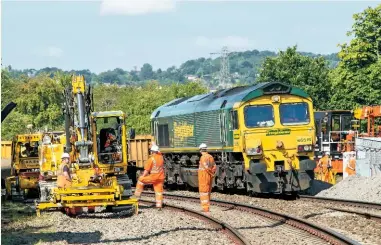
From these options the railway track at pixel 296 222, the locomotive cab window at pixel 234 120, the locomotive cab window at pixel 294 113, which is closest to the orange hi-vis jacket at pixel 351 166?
the locomotive cab window at pixel 294 113

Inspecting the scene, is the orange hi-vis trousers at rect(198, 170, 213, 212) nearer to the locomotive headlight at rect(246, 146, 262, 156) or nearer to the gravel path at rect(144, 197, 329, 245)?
the gravel path at rect(144, 197, 329, 245)

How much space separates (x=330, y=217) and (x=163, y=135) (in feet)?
47.9

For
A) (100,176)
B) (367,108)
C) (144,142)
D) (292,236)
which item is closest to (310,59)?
(367,108)

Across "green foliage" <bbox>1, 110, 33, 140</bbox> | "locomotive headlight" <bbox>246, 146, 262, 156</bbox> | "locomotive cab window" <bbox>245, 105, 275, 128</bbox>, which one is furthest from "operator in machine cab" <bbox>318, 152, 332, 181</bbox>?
"green foliage" <bbox>1, 110, 33, 140</bbox>

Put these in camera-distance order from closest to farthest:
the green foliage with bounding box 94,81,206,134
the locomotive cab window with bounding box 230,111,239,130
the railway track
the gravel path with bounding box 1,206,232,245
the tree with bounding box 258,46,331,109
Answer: the railway track → the gravel path with bounding box 1,206,232,245 → the locomotive cab window with bounding box 230,111,239,130 → the tree with bounding box 258,46,331,109 → the green foliage with bounding box 94,81,206,134

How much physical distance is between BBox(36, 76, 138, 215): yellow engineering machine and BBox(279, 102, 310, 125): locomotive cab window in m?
4.77

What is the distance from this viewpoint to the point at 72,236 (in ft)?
51.3

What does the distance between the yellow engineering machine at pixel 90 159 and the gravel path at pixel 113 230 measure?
433mm

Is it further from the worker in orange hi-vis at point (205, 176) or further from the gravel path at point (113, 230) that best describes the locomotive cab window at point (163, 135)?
the worker in orange hi-vis at point (205, 176)

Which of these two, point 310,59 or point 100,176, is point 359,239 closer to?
point 100,176

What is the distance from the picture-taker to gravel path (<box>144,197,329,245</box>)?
1430cm

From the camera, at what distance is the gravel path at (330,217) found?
14.8 metres

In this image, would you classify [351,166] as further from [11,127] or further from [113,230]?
[11,127]

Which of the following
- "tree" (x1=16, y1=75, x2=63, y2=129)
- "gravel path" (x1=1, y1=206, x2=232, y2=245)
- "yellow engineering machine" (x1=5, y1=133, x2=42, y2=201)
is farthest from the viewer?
"tree" (x1=16, y1=75, x2=63, y2=129)
